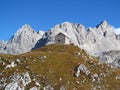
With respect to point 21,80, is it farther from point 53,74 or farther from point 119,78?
point 119,78

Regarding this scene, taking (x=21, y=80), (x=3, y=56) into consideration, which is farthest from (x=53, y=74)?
(x=3, y=56)

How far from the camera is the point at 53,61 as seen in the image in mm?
162000

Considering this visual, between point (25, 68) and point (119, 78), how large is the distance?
4061cm

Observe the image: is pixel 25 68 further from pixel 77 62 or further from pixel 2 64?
pixel 77 62

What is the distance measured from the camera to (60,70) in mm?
155000

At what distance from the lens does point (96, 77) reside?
156000mm

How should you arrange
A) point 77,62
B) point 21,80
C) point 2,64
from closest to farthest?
1. point 21,80
2. point 2,64
3. point 77,62

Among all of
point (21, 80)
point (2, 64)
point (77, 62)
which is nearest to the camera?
point (21, 80)

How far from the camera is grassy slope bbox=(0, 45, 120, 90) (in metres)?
148

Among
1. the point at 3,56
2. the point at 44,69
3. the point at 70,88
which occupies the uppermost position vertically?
the point at 3,56

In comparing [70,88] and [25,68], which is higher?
[25,68]

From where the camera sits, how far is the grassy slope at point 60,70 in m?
148

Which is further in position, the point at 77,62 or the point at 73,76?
the point at 77,62

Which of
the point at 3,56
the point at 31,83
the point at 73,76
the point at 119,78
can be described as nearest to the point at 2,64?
the point at 3,56
